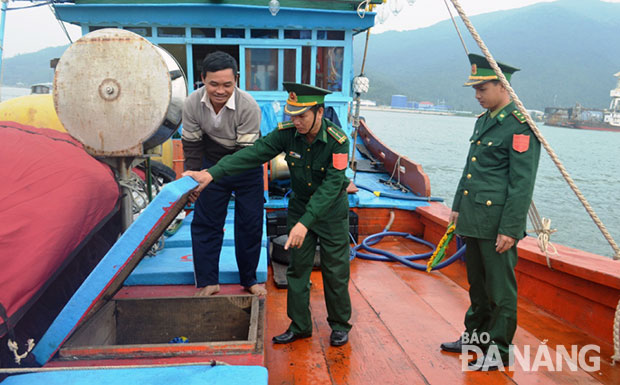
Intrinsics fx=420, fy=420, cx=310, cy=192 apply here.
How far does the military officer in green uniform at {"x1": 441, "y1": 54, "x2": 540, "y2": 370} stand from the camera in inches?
95.8

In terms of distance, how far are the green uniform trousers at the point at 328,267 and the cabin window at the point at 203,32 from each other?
13.7 feet

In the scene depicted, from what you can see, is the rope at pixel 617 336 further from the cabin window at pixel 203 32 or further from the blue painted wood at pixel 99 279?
the cabin window at pixel 203 32

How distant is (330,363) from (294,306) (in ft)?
1.44

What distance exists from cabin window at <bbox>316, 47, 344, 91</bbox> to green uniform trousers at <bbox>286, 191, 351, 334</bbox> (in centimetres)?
379

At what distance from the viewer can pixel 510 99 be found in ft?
8.59

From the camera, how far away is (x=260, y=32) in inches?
241

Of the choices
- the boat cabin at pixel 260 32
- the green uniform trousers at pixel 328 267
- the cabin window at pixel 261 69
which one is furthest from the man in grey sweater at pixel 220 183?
the cabin window at pixel 261 69

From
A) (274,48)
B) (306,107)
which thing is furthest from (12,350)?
(274,48)

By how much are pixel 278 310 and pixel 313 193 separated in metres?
1.18

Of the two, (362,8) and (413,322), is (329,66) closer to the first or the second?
(362,8)

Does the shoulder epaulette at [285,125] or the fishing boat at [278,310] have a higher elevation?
the shoulder epaulette at [285,125]

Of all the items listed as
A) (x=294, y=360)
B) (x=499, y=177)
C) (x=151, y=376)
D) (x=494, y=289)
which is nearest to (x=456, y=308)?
(x=494, y=289)

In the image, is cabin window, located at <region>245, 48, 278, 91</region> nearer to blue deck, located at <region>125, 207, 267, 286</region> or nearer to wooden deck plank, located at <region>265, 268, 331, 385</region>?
blue deck, located at <region>125, 207, 267, 286</region>

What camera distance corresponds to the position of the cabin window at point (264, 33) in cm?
611
